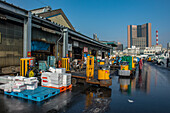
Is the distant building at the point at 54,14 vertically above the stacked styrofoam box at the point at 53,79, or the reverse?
the distant building at the point at 54,14

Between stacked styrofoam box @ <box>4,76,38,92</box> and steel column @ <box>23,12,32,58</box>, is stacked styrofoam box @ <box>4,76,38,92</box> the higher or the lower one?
the lower one

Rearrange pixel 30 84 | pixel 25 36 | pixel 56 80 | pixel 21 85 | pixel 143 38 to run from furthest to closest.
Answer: pixel 143 38 < pixel 25 36 < pixel 56 80 < pixel 30 84 < pixel 21 85

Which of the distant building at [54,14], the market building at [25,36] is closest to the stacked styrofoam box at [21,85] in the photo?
the market building at [25,36]

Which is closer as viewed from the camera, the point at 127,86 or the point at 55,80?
the point at 55,80

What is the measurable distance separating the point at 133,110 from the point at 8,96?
6.28 meters

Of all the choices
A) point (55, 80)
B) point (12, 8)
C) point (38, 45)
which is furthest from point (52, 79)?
point (38, 45)

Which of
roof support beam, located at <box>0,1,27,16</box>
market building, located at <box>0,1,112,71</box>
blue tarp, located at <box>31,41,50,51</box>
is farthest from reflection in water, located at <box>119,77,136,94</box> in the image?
roof support beam, located at <box>0,1,27,16</box>

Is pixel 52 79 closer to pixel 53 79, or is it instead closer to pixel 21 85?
pixel 53 79

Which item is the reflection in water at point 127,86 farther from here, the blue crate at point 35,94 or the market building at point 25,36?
the market building at point 25,36

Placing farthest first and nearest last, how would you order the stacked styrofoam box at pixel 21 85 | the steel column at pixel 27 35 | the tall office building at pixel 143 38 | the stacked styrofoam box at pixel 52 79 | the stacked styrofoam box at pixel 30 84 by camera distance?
the tall office building at pixel 143 38 → the steel column at pixel 27 35 → the stacked styrofoam box at pixel 52 79 → the stacked styrofoam box at pixel 30 84 → the stacked styrofoam box at pixel 21 85

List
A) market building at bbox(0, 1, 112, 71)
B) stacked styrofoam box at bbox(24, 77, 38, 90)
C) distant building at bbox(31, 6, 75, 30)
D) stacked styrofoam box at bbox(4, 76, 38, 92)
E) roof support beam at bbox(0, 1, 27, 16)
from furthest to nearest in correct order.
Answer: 1. distant building at bbox(31, 6, 75, 30)
2. market building at bbox(0, 1, 112, 71)
3. roof support beam at bbox(0, 1, 27, 16)
4. stacked styrofoam box at bbox(24, 77, 38, 90)
5. stacked styrofoam box at bbox(4, 76, 38, 92)

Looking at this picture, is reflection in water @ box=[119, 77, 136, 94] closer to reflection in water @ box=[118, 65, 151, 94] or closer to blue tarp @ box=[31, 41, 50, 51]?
reflection in water @ box=[118, 65, 151, 94]

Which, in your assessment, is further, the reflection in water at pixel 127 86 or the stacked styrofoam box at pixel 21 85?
the reflection in water at pixel 127 86

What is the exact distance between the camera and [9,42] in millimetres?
11195
